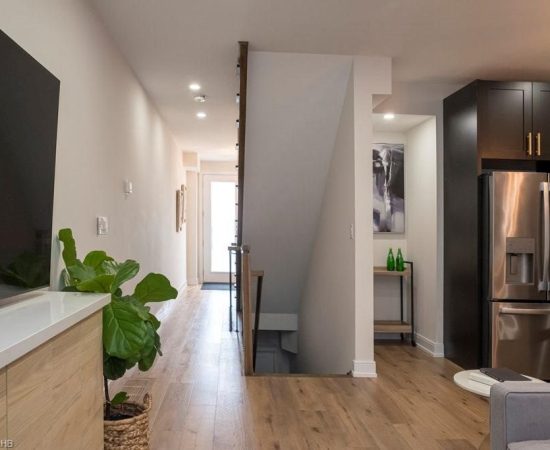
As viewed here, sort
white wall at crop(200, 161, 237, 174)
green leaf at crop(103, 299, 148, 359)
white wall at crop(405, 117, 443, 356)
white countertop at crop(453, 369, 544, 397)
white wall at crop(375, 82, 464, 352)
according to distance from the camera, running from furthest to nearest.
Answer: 1. white wall at crop(200, 161, 237, 174)
2. white wall at crop(405, 117, 443, 356)
3. white wall at crop(375, 82, 464, 352)
4. white countertop at crop(453, 369, 544, 397)
5. green leaf at crop(103, 299, 148, 359)

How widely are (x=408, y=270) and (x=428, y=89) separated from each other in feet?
5.92

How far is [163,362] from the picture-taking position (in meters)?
3.81

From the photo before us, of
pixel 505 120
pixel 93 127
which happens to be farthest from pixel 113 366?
pixel 505 120

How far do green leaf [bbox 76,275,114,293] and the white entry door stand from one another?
293 inches

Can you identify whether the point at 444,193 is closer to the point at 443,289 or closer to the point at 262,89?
the point at 443,289

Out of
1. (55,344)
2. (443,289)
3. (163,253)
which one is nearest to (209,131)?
(163,253)

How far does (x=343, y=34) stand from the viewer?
3.15 meters

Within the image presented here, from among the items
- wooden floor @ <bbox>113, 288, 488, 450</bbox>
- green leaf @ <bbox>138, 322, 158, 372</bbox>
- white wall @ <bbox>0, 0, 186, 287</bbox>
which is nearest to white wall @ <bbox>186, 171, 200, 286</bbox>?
white wall @ <bbox>0, 0, 186, 287</bbox>

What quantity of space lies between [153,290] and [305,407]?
1.37m

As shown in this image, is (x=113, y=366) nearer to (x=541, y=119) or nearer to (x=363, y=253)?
(x=363, y=253)

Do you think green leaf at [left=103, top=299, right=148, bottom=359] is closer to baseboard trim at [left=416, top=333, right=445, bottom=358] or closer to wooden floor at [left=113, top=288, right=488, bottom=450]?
wooden floor at [left=113, top=288, right=488, bottom=450]

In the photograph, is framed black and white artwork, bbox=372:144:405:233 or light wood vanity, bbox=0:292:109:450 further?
framed black and white artwork, bbox=372:144:405:233

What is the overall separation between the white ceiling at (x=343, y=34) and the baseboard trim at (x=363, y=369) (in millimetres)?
2430

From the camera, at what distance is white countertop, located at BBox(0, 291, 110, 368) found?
102 cm
